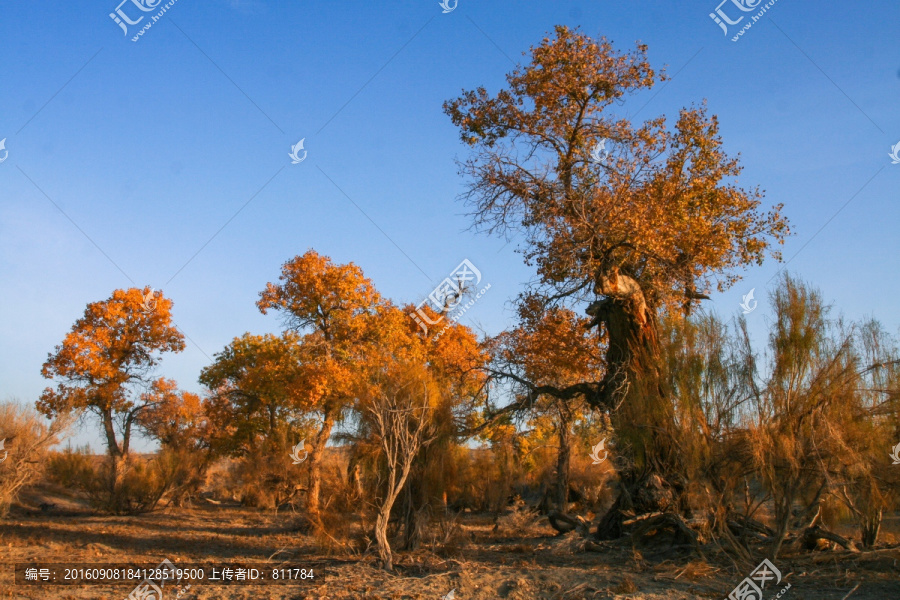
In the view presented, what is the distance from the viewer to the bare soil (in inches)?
351

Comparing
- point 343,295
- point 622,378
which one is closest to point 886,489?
point 622,378

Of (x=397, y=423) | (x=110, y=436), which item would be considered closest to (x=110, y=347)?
(x=110, y=436)

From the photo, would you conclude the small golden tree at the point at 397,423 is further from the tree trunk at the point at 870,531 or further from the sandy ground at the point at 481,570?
the tree trunk at the point at 870,531

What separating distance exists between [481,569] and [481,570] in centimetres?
12

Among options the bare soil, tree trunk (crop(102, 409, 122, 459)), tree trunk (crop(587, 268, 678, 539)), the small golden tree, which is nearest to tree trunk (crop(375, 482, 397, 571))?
the small golden tree

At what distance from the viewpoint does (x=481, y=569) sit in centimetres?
1071

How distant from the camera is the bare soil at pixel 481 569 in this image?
8914 millimetres

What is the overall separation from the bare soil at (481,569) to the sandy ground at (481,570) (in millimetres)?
18

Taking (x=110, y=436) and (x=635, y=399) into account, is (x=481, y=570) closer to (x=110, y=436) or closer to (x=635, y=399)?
(x=635, y=399)

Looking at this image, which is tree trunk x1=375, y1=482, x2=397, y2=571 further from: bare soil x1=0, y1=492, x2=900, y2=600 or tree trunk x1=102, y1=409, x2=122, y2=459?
tree trunk x1=102, y1=409, x2=122, y2=459

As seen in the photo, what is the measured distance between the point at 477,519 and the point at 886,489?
15335mm

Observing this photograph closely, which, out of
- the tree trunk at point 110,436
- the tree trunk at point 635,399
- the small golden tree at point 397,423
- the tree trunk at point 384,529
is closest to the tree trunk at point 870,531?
the tree trunk at point 635,399

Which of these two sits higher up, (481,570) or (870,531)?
(870,531)

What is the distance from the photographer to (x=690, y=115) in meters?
14.0
